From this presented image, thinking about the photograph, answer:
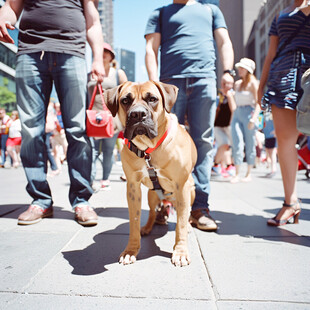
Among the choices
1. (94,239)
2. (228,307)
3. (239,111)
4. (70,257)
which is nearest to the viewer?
(228,307)

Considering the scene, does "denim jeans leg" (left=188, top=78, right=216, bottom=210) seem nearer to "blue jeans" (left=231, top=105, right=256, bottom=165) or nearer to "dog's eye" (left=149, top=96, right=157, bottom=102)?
"dog's eye" (left=149, top=96, right=157, bottom=102)

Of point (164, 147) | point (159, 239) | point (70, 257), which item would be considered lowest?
point (159, 239)

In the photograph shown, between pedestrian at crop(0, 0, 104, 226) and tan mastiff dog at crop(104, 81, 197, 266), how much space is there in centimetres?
85

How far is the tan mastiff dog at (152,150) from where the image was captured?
1901 millimetres

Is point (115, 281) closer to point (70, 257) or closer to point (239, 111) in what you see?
point (70, 257)

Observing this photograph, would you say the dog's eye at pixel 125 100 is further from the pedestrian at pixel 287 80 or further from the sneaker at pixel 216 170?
the sneaker at pixel 216 170

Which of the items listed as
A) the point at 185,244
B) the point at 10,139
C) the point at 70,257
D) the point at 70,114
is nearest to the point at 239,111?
the point at 70,114

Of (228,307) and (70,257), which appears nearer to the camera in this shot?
(228,307)

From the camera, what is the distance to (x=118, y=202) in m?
3.89

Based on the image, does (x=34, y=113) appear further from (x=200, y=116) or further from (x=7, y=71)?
(x=7, y=71)

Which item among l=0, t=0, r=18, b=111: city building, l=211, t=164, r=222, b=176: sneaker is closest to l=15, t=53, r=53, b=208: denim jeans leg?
l=211, t=164, r=222, b=176: sneaker

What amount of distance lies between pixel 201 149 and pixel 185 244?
1131 mm

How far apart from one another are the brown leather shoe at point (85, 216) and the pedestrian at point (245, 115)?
3950mm

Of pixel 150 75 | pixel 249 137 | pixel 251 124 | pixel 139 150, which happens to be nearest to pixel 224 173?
pixel 249 137
